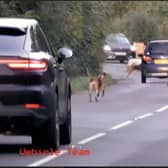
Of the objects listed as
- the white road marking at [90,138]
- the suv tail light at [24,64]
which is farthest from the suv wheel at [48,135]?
the white road marking at [90,138]

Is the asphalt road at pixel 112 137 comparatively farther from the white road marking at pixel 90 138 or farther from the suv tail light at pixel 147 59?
the suv tail light at pixel 147 59

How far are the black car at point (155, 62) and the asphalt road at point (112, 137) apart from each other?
361 inches

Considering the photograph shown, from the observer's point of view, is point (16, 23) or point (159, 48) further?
Result: point (159, 48)

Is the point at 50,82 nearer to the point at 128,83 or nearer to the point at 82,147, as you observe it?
the point at 82,147

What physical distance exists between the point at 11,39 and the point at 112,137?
11.5 feet

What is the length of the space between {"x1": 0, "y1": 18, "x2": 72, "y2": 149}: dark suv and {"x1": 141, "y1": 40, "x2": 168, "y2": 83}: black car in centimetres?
2486

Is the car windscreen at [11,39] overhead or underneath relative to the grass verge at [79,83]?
overhead

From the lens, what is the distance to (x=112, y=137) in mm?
16422

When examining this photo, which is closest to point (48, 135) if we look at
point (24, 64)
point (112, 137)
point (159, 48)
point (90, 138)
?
point (24, 64)

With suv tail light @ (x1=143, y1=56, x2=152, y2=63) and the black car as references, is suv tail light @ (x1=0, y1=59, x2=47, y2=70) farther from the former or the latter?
suv tail light @ (x1=143, y1=56, x2=152, y2=63)

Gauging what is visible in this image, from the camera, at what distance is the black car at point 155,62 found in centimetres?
3866

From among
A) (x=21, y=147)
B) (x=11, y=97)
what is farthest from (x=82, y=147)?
(x=11, y=97)

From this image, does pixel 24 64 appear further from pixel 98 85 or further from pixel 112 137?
pixel 98 85

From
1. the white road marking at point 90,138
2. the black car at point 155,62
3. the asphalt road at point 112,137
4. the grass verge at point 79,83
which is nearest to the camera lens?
the asphalt road at point 112,137
